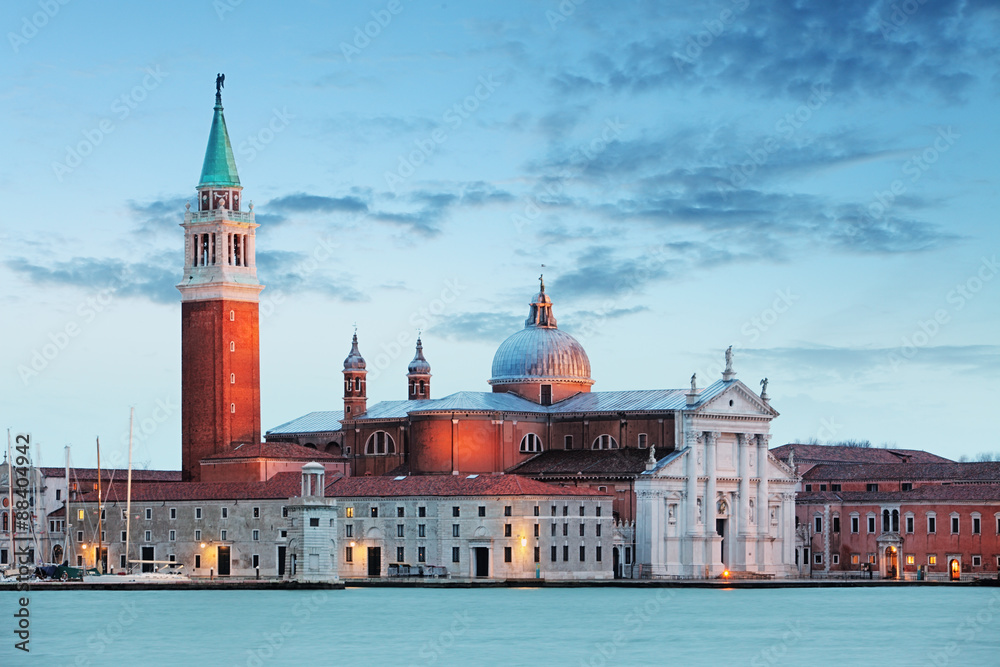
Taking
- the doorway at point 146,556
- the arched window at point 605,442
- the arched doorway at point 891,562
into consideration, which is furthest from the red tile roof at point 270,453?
the arched doorway at point 891,562

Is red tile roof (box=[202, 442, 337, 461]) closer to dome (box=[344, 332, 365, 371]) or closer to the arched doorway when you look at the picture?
dome (box=[344, 332, 365, 371])

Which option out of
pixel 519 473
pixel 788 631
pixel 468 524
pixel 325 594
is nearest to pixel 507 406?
pixel 519 473

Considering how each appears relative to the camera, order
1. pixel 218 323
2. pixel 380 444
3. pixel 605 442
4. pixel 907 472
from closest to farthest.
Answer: pixel 605 442 → pixel 218 323 → pixel 380 444 → pixel 907 472

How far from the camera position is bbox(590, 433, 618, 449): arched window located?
261 ft

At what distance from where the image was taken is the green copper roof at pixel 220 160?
82000 millimetres

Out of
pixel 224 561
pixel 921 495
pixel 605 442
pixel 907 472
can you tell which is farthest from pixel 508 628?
pixel 907 472

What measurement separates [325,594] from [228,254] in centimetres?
1889

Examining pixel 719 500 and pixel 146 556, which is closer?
pixel 719 500

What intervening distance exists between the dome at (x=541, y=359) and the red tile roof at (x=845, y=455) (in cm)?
1409

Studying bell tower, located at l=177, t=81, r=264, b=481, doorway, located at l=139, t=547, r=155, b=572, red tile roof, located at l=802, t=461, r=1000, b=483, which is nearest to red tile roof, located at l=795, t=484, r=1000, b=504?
red tile roof, located at l=802, t=461, r=1000, b=483

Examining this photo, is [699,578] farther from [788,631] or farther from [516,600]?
[788,631]

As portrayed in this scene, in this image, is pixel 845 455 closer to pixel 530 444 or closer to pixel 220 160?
pixel 530 444

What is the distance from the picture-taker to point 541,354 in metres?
83.4

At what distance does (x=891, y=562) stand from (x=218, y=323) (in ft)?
93.5
